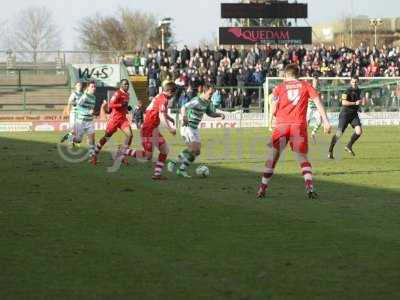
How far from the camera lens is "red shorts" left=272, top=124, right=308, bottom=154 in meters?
14.9

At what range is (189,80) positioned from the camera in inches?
2007

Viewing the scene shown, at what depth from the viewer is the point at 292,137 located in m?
15.0

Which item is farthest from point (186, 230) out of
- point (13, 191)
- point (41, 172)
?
point (41, 172)

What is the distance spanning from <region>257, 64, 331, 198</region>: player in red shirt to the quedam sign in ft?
143

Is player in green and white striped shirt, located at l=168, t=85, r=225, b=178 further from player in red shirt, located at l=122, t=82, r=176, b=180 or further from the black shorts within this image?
the black shorts

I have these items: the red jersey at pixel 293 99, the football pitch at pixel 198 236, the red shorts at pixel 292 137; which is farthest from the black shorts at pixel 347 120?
the red shorts at pixel 292 137

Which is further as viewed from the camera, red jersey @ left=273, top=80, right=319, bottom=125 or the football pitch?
red jersey @ left=273, top=80, right=319, bottom=125

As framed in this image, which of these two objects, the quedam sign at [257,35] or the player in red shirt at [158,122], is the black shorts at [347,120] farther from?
the quedam sign at [257,35]

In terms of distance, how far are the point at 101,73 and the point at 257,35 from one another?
9.49 metres

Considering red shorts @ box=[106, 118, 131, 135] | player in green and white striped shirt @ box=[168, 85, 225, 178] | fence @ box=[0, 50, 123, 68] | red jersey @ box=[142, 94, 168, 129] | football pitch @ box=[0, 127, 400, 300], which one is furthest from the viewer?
fence @ box=[0, 50, 123, 68]

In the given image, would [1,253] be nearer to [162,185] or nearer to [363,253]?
[363,253]

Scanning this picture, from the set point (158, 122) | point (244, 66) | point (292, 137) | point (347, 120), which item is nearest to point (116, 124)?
point (158, 122)

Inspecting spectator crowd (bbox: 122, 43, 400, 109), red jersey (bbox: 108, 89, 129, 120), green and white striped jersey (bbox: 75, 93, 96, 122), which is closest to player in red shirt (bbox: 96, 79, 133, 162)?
red jersey (bbox: 108, 89, 129, 120)

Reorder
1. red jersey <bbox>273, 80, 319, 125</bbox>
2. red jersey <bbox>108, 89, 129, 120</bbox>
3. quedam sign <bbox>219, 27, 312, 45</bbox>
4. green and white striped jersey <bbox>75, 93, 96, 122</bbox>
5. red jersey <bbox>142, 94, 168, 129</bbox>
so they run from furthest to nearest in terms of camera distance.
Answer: quedam sign <bbox>219, 27, 312, 45</bbox>, green and white striped jersey <bbox>75, 93, 96, 122</bbox>, red jersey <bbox>108, 89, 129, 120</bbox>, red jersey <bbox>142, 94, 168, 129</bbox>, red jersey <bbox>273, 80, 319, 125</bbox>
